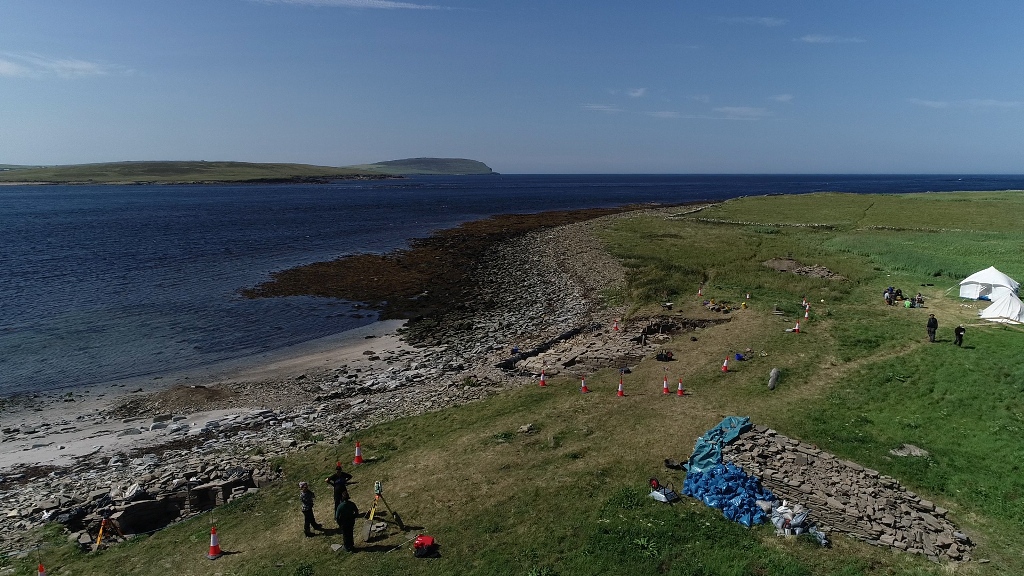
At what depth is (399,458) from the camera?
19.2m

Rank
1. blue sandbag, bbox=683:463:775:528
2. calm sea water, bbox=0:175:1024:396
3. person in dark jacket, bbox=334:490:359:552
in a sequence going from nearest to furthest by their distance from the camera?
person in dark jacket, bbox=334:490:359:552 < blue sandbag, bbox=683:463:775:528 < calm sea water, bbox=0:175:1024:396

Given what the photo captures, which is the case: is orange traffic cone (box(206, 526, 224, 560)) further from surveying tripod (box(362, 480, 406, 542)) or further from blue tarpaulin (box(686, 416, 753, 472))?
blue tarpaulin (box(686, 416, 753, 472))

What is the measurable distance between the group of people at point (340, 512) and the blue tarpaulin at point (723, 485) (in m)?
9.13

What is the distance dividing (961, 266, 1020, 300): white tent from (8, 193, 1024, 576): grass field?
7.78 ft

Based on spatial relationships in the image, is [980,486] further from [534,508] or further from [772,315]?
[772,315]

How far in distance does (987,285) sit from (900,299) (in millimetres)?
5055

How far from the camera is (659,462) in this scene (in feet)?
56.9

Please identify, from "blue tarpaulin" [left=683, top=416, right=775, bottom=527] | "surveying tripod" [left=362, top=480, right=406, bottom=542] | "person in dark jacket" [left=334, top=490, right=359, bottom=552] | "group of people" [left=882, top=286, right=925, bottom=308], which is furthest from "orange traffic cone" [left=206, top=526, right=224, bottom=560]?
"group of people" [left=882, top=286, right=925, bottom=308]

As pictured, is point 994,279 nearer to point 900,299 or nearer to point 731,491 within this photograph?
point 900,299

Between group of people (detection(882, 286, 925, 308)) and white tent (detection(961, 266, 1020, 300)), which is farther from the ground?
white tent (detection(961, 266, 1020, 300))

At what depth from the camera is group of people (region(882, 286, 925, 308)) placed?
35.1m

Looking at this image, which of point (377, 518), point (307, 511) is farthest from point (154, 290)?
point (377, 518)

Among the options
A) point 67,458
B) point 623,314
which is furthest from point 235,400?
point 623,314

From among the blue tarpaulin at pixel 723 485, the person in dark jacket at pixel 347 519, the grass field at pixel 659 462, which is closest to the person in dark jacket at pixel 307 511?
the grass field at pixel 659 462
